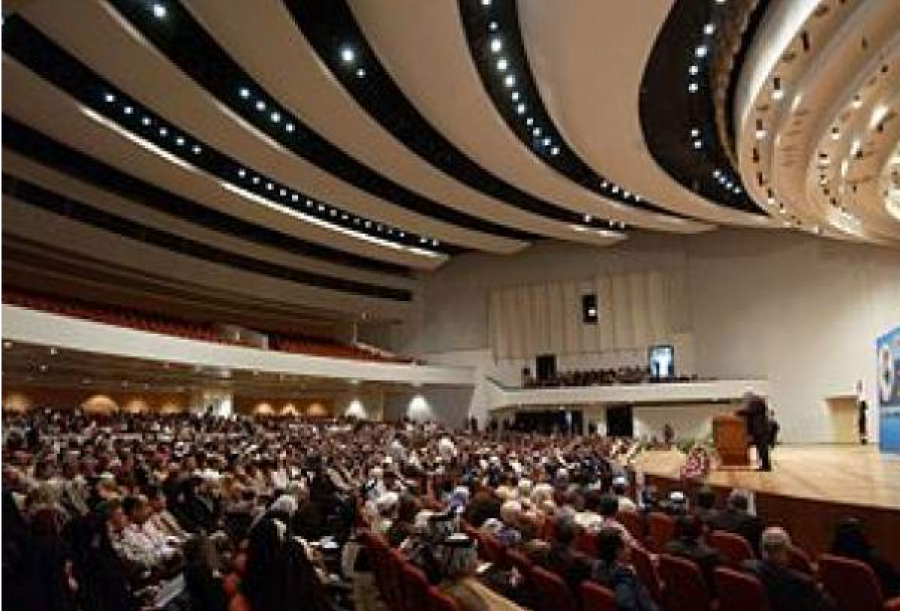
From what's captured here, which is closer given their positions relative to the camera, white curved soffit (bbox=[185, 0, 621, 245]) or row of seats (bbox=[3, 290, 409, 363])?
white curved soffit (bbox=[185, 0, 621, 245])

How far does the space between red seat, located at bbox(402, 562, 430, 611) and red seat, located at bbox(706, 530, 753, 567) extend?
6.11 ft

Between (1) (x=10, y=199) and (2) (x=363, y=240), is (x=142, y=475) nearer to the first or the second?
(1) (x=10, y=199)

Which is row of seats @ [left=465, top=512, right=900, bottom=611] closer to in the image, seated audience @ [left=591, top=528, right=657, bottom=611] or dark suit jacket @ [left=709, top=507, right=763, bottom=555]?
seated audience @ [left=591, top=528, right=657, bottom=611]

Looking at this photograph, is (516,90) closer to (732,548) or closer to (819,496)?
(819,496)

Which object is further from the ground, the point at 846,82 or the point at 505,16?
the point at 505,16

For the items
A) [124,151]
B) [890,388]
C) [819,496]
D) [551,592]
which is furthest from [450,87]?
[551,592]

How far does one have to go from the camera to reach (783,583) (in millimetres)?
4148

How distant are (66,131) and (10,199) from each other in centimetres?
209

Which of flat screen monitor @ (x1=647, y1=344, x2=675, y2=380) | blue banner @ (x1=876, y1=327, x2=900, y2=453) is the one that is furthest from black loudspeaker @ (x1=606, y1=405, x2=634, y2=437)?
blue banner @ (x1=876, y1=327, x2=900, y2=453)

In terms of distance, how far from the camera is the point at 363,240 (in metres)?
27.1

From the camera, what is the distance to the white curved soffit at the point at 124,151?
14.6 metres

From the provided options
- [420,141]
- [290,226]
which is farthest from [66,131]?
[290,226]

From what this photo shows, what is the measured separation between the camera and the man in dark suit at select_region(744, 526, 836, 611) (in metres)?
4.04

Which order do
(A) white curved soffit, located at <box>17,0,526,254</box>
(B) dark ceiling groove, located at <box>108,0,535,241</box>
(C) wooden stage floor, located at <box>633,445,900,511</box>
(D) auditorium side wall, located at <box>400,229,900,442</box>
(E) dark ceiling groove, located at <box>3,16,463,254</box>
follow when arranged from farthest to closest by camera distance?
1. (D) auditorium side wall, located at <box>400,229,900,442</box>
2. (E) dark ceiling groove, located at <box>3,16,463,254</box>
3. (B) dark ceiling groove, located at <box>108,0,535,241</box>
4. (A) white curved soffit, located at <box>17,0,526,254</box>
5. (C) wooden stage floor, located at <box>633,445,900,511</box>
